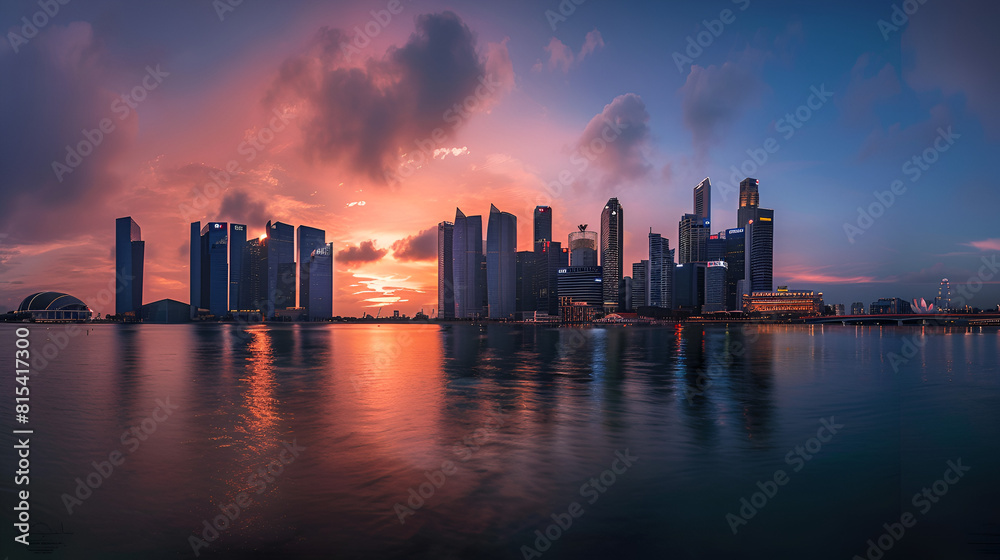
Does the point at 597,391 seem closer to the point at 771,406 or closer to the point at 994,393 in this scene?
the point at 771,406

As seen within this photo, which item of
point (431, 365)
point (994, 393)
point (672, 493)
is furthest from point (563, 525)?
point (431, 365)

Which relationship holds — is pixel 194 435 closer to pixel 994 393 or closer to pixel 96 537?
pixel 96 537

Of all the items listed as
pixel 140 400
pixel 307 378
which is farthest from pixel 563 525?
pixel 307 378

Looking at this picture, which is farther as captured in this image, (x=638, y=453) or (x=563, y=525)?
(x=638, y=453)

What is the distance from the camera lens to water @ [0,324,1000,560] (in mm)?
13188

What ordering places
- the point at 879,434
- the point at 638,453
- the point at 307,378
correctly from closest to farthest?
the point at 638,453, the point at 879,434, the point at 307,378

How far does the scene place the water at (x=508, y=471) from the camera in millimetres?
13188

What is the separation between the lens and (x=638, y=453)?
21.5 m

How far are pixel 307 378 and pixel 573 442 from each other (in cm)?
3503

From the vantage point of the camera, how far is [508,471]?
18.7m

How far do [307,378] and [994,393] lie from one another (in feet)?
202

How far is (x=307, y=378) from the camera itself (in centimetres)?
4900

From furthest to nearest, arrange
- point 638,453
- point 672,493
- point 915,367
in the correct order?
point 915,367
point 638,453
point 672,493

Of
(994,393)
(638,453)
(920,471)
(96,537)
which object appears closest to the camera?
(96,537)
